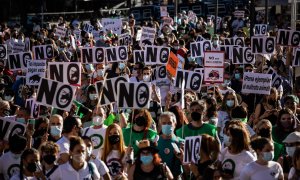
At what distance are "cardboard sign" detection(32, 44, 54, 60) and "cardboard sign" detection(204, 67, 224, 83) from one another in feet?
18.4

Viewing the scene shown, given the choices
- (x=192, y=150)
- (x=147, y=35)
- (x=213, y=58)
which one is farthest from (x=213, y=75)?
(x=147, y=35)

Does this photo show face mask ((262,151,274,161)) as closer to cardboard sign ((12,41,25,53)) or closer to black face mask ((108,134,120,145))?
black face mask ((108,134,120,145))

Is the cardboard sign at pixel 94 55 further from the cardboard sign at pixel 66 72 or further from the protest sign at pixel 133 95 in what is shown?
the protest sign at pixel 133 95

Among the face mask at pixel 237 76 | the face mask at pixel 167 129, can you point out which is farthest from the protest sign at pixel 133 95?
the face mask at pixel 237 76

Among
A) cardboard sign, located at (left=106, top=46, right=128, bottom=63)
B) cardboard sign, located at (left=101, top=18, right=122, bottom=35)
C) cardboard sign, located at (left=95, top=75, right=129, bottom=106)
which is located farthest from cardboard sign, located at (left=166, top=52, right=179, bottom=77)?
cardboard sign, located at (left=101, top=18, right=122, bottom=35)

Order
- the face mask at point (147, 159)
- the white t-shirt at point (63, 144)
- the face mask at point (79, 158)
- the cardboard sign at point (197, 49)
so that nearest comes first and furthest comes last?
the face mask at point (79, 158) < the face mask at point (147, 159) < the white t-shirt at point (63, 144) < the cardboard sign at point (197, 49)

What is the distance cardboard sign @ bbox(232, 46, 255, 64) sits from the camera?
20.6 meters

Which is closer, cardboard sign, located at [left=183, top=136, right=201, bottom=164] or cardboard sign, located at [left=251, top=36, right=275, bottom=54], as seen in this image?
cardboard sign, located at [left=183, top=136, right=201, bottom=164]

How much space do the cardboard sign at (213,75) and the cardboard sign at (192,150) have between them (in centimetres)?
682

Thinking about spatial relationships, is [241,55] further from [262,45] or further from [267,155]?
[267,155]

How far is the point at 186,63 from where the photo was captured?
2200cm

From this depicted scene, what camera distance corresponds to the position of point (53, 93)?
1255 centimetres

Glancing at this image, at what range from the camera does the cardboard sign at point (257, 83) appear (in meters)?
15.3

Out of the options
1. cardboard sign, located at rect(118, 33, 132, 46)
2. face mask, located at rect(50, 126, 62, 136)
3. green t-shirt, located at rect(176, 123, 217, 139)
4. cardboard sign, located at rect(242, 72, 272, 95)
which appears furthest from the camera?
cardboard sign, located at rect(118, 33, 132, 46)
